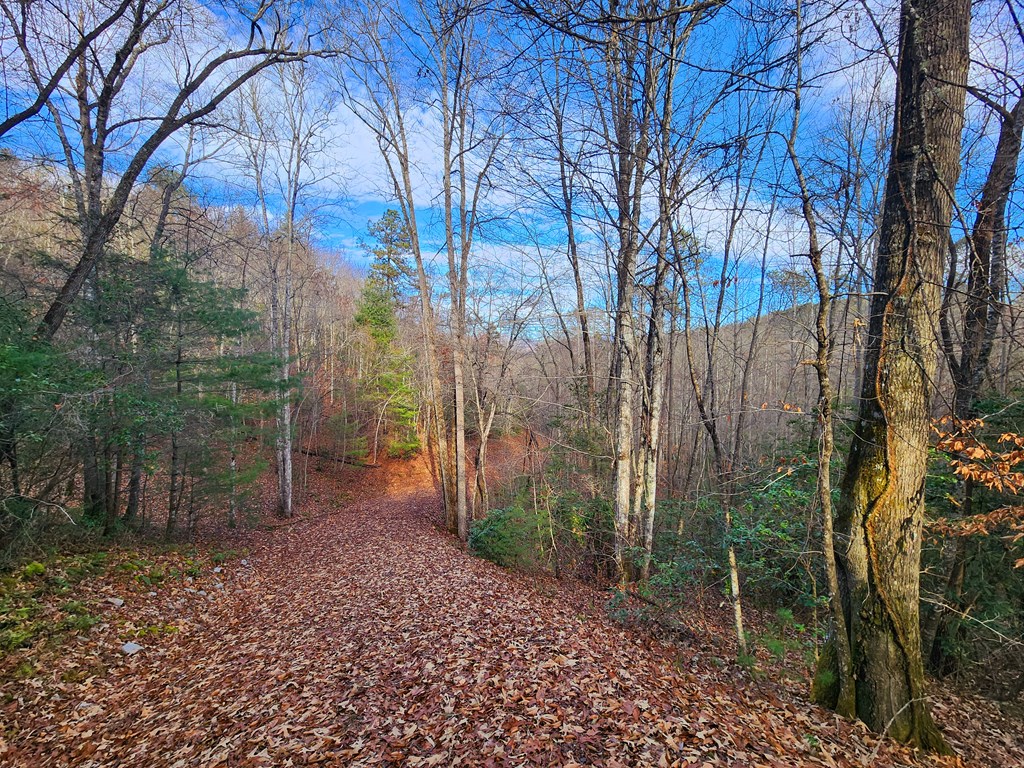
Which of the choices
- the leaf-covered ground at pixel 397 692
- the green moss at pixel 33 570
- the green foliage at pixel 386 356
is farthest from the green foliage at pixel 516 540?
the green foliage at pixel 386 356

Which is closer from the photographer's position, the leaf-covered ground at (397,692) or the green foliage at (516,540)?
the leaf-covered ground at (397,692)

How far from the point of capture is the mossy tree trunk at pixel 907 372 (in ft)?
10.9

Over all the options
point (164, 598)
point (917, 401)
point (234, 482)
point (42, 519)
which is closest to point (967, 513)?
point (917, 401)

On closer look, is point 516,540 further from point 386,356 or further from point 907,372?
point 386,356

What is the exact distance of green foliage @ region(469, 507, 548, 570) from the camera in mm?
8719

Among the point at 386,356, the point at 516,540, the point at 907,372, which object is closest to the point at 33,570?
the point at 516,540

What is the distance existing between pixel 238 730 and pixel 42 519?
17.1ft

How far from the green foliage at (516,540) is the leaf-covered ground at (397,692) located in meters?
1.56

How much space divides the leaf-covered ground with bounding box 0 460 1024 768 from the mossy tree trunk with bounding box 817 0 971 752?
51 centimetres

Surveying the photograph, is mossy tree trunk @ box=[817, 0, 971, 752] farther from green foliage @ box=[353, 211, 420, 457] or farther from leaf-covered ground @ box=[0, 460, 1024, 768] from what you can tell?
green foliage @ box=[353, 211, 420, 457]

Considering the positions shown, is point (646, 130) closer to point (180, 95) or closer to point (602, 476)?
point (602, 476)

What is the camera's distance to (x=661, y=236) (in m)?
6.63

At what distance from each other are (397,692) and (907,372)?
206 inches

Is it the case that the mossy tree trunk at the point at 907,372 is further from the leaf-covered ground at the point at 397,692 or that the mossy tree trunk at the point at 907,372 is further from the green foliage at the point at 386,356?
the green foliage at the point at 386,356
